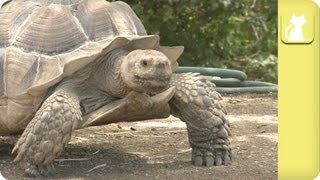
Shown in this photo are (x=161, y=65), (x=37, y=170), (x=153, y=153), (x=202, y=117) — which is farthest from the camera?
(x=153, y=153)

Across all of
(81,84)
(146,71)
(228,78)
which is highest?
(146,71)

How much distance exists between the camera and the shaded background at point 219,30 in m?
7.88

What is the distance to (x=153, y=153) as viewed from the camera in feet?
12.4

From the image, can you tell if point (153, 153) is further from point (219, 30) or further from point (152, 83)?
point (219, 30)

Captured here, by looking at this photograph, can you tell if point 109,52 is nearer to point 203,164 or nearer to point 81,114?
point 81,114

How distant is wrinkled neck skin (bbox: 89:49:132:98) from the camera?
3365 millimetres

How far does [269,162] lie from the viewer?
3408 millimetres

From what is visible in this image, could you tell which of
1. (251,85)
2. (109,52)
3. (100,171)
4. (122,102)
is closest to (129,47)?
(109,52)

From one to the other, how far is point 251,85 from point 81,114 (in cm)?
378

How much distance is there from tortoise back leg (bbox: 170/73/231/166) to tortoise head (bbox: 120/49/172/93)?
305mm

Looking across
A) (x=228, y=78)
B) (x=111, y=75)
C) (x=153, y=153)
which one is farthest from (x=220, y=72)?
(x=111, y=75)

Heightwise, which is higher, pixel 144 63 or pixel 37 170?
pixel 144 63

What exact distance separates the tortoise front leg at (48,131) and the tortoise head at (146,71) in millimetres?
303

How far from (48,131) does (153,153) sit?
84cm
